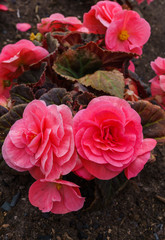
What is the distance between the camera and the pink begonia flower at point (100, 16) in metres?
1.08

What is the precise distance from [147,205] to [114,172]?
55cm

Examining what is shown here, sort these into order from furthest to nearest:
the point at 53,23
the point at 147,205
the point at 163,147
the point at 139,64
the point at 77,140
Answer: the point at 139,64, the point at 163,147, the point at 53,23, the point at 147,205, the point at 77,140

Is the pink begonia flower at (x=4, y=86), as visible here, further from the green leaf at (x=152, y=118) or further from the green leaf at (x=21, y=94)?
the green leaf at (x=152, y=118)

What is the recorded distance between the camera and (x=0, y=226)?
41.6 inches

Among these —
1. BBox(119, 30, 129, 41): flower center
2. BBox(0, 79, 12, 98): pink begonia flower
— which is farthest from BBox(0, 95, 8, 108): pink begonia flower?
BBox(119, 30, 129, 41): flower center

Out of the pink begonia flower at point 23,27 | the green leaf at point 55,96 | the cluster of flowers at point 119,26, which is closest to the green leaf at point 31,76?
the green leaf at point 55,96

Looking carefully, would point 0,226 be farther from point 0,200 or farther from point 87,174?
point 87,174

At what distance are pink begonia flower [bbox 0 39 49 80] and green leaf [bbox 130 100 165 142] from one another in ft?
1.38

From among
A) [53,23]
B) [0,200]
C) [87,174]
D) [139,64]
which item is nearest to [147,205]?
[87,174]

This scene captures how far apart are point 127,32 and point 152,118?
39cm

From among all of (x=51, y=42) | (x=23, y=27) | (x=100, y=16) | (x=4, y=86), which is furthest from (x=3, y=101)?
(x=23, y=27)

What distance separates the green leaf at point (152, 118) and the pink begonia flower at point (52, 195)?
13.6 inches

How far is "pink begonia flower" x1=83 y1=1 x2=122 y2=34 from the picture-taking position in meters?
1.08

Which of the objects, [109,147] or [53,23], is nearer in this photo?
[109,147]
